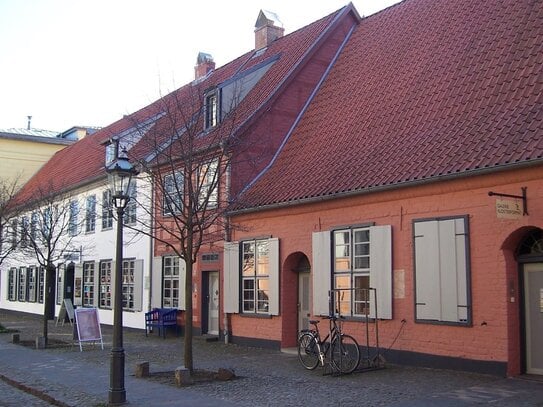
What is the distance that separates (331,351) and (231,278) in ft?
21.1

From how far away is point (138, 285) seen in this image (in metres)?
23.8

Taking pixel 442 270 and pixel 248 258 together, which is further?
pixel 248 258

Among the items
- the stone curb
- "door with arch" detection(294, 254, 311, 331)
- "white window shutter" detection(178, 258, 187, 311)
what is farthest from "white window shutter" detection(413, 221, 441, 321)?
"white window shutter" detection(178, 258, 187, 311)

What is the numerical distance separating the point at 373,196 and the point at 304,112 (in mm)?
6763

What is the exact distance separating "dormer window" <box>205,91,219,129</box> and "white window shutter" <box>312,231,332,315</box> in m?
6.06

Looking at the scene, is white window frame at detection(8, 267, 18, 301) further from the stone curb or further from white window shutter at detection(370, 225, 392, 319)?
white window shutter at detection(370, 225, 392, 319)

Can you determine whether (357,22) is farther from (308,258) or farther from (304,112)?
(308,258)

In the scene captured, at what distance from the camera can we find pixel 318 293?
15656 millimetres

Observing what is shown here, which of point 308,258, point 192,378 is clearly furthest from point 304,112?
point 192,378

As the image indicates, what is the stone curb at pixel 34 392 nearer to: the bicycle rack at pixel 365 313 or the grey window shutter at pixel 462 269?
the bicycle rack at pixel 365 313

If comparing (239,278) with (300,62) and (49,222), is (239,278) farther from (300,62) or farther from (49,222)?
(49,222)

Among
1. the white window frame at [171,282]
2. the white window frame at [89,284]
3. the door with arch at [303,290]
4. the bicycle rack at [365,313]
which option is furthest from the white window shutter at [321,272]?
the white window frame at [89,284]

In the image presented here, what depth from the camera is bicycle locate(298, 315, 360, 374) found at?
12453 millimetres

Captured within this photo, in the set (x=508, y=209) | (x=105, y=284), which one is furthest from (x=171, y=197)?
(x=105, y=284)
